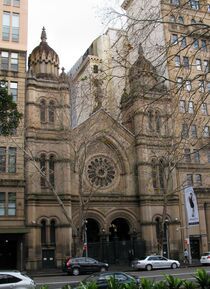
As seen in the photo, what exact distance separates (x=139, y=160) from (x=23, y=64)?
16.2 m

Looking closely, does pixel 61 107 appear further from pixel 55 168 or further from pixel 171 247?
pixel 171 247

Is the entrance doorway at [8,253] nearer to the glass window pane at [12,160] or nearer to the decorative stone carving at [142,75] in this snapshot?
the glass window pane at [12,160]

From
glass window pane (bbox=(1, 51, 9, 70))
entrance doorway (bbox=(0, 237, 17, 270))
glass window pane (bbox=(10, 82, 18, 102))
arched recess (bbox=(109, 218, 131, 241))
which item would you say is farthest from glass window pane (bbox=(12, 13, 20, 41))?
arched recess (bbox=(109, 218, 131, 241))

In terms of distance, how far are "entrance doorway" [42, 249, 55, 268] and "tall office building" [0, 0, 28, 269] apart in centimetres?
253

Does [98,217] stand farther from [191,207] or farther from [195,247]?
[195,247]

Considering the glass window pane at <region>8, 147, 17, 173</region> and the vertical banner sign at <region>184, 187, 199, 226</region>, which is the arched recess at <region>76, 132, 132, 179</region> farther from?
the glass window pane at <region>8, 147, 17, 173</region>

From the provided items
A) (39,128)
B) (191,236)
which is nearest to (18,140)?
(39,128)

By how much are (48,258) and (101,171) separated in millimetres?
11018

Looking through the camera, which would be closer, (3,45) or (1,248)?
(1,248)

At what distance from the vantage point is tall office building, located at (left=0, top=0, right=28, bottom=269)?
4007 cm

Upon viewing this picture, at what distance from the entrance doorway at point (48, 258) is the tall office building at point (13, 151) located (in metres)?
2.53

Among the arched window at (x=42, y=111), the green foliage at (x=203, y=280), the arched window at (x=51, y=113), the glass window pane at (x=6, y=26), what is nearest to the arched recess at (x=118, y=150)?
the arched window at (x=51, y=113)

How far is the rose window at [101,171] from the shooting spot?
4647 cm

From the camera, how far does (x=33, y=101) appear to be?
4494 centimetres
